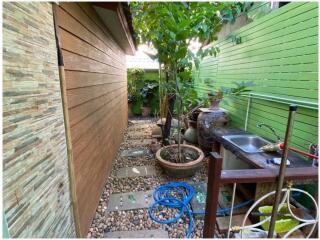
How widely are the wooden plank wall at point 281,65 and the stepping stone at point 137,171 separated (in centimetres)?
163

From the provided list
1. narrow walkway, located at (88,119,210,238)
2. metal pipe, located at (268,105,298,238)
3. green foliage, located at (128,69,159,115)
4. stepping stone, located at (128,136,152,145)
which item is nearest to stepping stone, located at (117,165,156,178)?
narrow walkway, located at (88,119,210,238)

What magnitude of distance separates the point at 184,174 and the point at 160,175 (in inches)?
15.8

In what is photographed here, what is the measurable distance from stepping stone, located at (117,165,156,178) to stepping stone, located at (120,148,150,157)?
20.7 inches

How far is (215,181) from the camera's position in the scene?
0.92m

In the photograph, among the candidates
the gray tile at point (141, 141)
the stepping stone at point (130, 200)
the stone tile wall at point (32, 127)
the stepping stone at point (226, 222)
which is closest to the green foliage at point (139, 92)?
the gray tile at point (141, 141)

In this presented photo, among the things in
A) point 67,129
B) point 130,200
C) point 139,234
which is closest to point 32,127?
point 67,129

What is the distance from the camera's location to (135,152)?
3.66 m

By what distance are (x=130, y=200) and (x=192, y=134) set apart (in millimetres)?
2160

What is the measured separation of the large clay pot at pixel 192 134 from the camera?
3.89m

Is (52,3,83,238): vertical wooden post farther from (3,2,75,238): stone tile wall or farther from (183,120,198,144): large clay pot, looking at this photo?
(183,120,198,144): large clay pot

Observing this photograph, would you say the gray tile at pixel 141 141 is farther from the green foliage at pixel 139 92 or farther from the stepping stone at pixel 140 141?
the green foliage at pixel 139 92

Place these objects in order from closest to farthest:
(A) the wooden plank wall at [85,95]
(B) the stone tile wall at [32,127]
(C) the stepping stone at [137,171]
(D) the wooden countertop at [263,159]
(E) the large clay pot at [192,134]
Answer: (B) the stone tile wall at [32,127] → (A) the wooden plank wall at [85,95] → (D) the wooden countertop at [263,159] → (C) the stepping stone at [137,171] → (E) the large clay pot at [192,134]

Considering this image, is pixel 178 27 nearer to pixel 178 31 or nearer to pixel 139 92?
pixel 178 31

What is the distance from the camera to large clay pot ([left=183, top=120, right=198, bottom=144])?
3.89m
